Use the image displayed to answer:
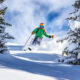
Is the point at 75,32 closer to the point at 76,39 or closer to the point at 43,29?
the point at 76,39

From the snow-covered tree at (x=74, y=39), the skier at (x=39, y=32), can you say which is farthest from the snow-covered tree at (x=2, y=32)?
the skier at (x=39, y=32)

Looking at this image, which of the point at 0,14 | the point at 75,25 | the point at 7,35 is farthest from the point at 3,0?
the point at 75,25

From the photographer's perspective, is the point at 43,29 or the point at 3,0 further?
the point at 43,29

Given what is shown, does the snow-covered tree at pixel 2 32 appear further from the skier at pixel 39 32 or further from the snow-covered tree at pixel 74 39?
the skier at pixel 39 32

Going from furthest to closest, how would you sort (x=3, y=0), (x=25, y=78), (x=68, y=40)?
(x=68, y=40) < (x=3, y=0) < (x=25, y=78)

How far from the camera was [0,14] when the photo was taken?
9055 millimetres

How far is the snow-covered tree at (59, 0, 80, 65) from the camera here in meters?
8.34

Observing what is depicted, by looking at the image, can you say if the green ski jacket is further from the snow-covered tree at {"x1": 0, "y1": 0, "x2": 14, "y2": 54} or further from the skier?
the snow-covered tree at {"x1": 0, "y1": 0, "x2": 14, "y2": 54}

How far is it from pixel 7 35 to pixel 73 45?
13.8 feet

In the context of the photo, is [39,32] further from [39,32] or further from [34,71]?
[34,71]

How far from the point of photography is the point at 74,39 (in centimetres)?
897

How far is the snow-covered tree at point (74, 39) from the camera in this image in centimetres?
834

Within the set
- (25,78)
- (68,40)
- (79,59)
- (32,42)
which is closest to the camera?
(25,78)

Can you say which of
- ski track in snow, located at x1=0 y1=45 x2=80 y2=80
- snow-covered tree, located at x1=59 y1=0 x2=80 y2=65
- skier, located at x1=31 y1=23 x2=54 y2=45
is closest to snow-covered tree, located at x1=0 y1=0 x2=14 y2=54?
ski track in snow, located at x1=0 y1=45 x2=80 y2=80
